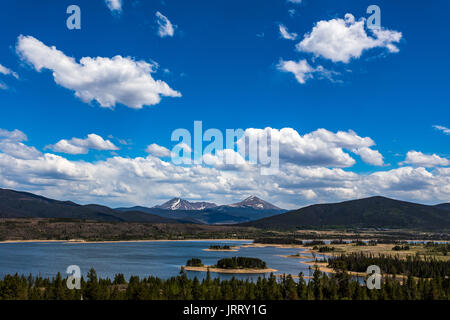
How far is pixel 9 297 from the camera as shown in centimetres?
11269
